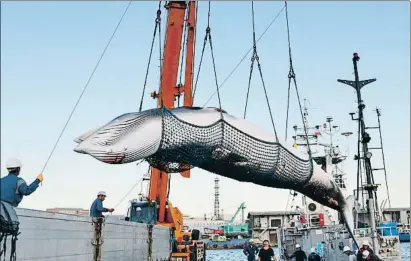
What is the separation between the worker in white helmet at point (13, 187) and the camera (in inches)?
211

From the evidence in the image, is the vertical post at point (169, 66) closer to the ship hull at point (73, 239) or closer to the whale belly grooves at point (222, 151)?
the ship hull at point (73, 239)

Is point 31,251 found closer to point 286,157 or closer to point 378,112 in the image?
point 286,157

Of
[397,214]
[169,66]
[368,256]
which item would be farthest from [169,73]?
[397,214]

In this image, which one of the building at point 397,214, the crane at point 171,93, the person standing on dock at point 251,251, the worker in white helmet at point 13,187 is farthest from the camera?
the building at point 397,214

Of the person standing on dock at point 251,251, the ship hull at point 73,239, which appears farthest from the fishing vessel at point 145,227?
the person standing on dock at point 251,251

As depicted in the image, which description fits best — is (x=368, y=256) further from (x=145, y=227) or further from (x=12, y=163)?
(x=12, y=163)

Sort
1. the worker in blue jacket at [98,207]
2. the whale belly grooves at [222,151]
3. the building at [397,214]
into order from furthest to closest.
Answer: the building at [397,214] < the worker in blue jacket at [98,207] < the whale belly grooves at [222,151]

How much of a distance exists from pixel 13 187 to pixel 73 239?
1.27 metres

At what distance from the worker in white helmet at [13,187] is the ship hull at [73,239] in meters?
0.26

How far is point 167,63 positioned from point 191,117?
316 inches

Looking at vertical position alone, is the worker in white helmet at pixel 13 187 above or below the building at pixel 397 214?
below

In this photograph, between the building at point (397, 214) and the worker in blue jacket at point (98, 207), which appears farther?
the building at point (397, 214)

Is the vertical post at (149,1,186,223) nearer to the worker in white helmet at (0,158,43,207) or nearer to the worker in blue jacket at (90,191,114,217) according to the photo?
the worker in blue jacket at (90,191,114,217)

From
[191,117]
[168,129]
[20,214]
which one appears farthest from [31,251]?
[191,117]
